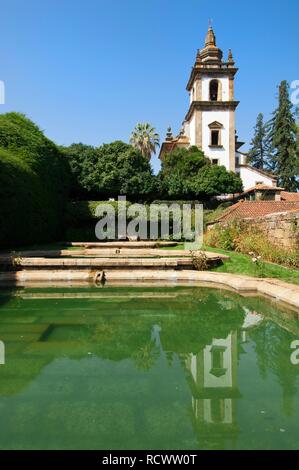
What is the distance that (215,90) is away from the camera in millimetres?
41125

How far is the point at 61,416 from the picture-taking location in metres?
2.73

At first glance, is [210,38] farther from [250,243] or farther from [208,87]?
[250,243]

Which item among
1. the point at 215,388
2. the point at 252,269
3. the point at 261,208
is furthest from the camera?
the point at 261,208

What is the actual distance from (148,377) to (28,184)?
12819 mm

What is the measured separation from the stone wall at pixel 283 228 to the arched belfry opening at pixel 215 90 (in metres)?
32.5

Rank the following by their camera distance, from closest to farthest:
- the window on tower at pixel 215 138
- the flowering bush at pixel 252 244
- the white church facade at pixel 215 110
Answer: the flowering bush at pixel 252 244 < the white church facade at pixel 215 110 < the window on tower at pixel 215 138

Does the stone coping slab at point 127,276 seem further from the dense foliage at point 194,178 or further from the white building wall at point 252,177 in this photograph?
the white building wall at point 252,177

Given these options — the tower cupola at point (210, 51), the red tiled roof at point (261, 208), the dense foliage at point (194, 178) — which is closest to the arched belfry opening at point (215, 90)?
the tower cupola at point (210, 51)

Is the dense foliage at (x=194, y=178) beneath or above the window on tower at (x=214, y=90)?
beneath

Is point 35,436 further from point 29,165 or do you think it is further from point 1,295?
point 29,165

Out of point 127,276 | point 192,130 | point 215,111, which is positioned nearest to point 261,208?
point 127,276

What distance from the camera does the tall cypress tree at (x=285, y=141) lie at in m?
44.5

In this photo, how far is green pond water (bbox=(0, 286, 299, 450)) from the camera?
2484 mm

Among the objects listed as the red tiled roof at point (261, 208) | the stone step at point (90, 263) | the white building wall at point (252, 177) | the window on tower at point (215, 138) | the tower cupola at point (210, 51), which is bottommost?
the stone step at point (90, 263)
